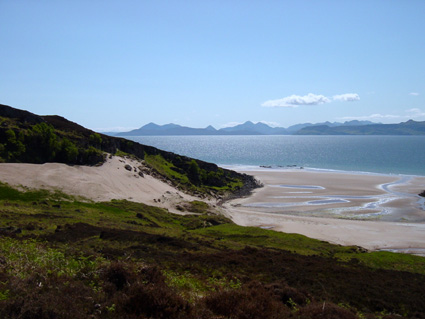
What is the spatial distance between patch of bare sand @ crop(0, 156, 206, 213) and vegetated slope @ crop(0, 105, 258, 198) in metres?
4.24

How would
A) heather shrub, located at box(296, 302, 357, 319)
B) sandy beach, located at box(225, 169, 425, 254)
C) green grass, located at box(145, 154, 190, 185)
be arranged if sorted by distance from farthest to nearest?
green grass, located at box(145, 154, 190, 185)
sandy beach, located at box(225, 169, 425, 254)
heather shrub, located at box(296, 302, 357, 319)

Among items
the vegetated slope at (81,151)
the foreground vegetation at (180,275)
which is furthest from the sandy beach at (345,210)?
the vegetated slope at (81,151)

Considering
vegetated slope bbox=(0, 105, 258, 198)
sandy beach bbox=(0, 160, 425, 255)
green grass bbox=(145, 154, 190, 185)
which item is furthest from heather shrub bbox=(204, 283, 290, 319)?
green grass bbox=(145, 154, 190, 185)

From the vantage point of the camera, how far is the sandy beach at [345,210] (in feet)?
140

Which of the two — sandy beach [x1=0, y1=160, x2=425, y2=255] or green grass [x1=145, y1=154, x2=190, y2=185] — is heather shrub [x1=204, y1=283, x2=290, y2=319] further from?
green grass [x1=145, y1=154, x2=190, y2=185]

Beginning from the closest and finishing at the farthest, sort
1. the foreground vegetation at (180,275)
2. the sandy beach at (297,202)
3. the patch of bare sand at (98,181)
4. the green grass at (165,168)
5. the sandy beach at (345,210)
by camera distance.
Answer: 1. the foreground vegetation at (180,275)
2. the sandy beach at (345,210)
3. the sandy beach at (297,202)
4. the patch of bare sand at (98,181)
5. the green grass at (165,168)

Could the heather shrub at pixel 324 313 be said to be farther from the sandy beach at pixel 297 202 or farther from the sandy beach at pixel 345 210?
the sandy beach at pixel 297 202

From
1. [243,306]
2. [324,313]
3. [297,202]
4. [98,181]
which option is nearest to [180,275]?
[243,306]

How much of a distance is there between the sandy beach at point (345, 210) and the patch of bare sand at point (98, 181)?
14.4 m

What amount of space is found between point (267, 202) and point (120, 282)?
57.5 m

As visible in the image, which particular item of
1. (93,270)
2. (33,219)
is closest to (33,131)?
(33,219)

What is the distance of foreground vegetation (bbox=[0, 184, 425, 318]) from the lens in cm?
1059

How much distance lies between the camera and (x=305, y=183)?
301 ft

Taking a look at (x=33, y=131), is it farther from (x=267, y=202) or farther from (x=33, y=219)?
(x=267, y=202)
